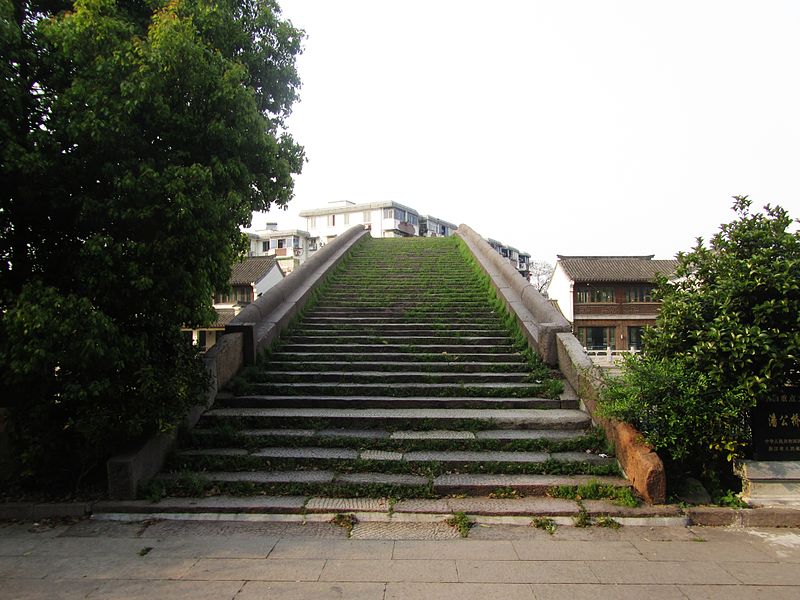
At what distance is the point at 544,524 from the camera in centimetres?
481

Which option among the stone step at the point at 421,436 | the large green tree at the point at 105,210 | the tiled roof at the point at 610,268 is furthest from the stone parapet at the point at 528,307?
the tiled roof at the point at 610,268

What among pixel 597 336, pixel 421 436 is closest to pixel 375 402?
pixel 421 436

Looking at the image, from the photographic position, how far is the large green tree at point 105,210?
4789 mm

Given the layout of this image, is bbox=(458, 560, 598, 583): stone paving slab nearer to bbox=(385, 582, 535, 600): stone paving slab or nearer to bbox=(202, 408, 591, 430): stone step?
bbox=(385, 582, 535, 600): stone paving slab

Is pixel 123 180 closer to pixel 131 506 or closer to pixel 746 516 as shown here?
pixel 131 506

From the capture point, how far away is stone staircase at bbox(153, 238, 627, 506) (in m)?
5.46

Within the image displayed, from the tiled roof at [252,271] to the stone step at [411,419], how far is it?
29.8 meters

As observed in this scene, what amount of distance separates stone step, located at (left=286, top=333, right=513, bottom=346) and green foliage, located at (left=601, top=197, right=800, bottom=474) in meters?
3.15

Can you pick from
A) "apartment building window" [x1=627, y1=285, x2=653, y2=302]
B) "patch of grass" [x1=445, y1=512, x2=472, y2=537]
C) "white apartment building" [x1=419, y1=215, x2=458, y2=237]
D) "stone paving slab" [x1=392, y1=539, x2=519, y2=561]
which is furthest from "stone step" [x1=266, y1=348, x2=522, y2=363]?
"white apartment building" [x1=419, y1=215, x2=458, y2=237]

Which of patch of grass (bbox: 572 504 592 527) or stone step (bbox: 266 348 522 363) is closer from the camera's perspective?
patch of grass (bbox: 572 504 592 527)

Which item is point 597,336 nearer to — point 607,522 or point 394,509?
point 607,522

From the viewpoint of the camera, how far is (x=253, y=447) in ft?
19.9

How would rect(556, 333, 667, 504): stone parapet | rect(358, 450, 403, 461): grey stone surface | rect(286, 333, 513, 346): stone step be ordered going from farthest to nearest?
rect(286, 333, 513, 346): stone step → rect(358, 450, 403, 461): grey stone surface → rect(556, 333, 667, 504): stone parapet

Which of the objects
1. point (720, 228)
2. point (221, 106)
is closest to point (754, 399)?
point (720, 228)
